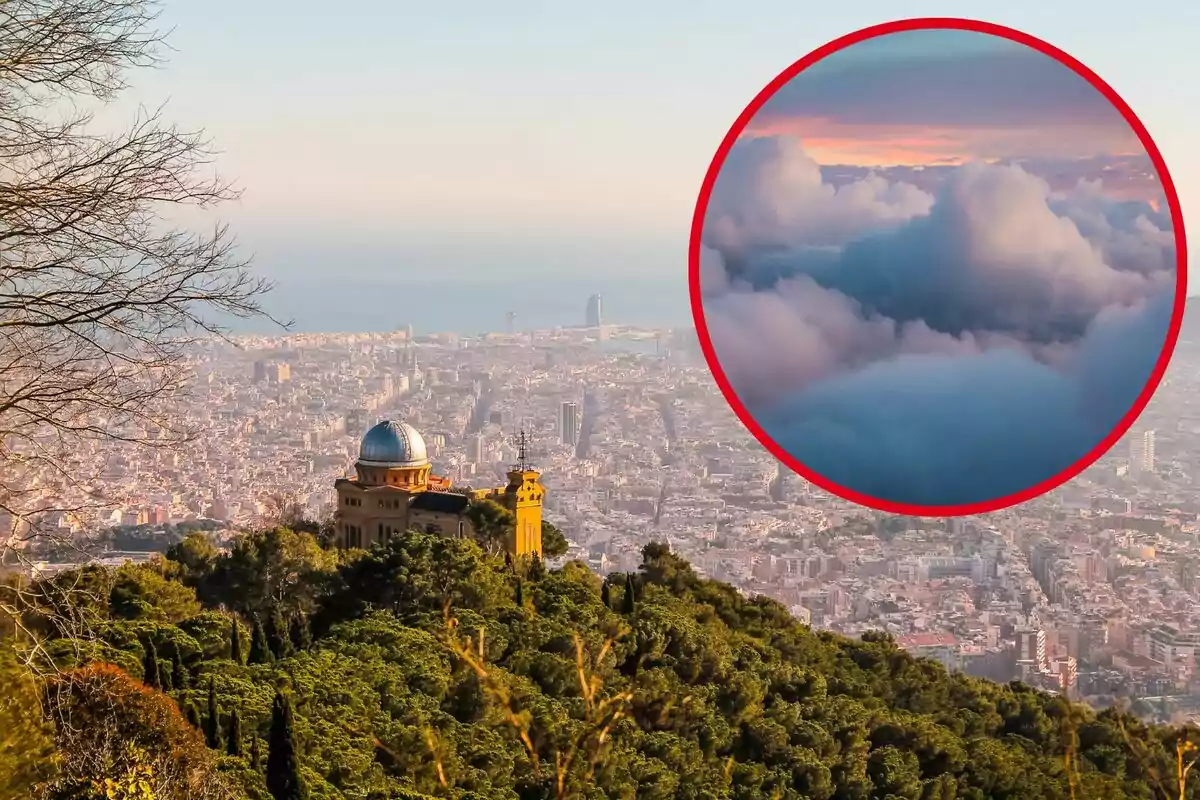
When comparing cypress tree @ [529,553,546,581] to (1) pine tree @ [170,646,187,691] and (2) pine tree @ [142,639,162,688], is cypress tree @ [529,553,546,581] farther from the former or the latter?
(2) pine tree @ [142,639,162,688]

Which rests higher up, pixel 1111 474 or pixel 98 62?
pixel 98 62

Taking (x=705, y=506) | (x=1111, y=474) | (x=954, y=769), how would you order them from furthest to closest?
(x=705, y=506) → (x=954, y=769) → (x=1111, y=474)

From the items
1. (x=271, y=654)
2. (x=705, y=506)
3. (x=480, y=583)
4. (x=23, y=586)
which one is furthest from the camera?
(x=705, y=506)

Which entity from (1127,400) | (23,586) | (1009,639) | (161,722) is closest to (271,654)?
(161,722)

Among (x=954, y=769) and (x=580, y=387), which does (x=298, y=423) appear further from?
(x=954, y=769)

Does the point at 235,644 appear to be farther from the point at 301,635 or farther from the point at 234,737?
the point at 234,737

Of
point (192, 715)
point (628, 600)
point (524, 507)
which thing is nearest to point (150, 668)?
point (192, 715)

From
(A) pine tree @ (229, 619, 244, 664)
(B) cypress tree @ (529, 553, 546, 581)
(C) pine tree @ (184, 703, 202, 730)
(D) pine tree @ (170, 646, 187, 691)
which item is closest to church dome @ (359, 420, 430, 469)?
(B) cypress tree @ (529, 553, 546, 581)
